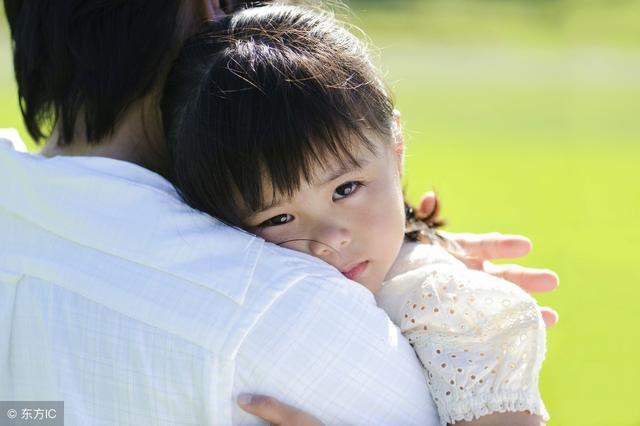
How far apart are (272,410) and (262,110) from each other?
20.0 inches

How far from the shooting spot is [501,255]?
85.1 inches

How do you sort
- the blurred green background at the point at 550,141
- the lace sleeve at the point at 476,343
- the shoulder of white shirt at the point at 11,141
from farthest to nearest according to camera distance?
the blurred green background at the point at 550,141
the shoulder of white shirt at the point at 11,141
the lace sleeve at the point at 476,343

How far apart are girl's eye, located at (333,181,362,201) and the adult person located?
0.29 m

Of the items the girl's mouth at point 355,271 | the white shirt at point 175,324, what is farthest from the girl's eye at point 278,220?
the white shirt at point 175,324

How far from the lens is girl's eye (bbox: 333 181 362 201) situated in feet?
5.30

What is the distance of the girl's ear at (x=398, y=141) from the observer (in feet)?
5.78

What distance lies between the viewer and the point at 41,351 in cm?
134

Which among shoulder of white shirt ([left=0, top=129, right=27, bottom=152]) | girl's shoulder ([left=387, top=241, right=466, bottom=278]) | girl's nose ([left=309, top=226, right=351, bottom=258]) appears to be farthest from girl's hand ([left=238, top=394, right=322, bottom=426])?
shoulder of white shirt ([left=0, top=129, right=27, bottom=152])

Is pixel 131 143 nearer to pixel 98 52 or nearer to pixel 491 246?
pixel 98 52

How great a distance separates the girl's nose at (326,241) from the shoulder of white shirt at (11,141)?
50 centimetres

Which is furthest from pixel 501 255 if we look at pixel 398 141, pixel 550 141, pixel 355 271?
pixel 550 141

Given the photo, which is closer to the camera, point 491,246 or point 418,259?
point 418,259

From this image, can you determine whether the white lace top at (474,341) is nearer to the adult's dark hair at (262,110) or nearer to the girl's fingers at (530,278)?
the adult's dark hair at (262,110)

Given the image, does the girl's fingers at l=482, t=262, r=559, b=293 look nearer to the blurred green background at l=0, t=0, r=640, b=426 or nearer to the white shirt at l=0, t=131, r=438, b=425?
the blurred green background at l=0, t=0, r=640, b=426
